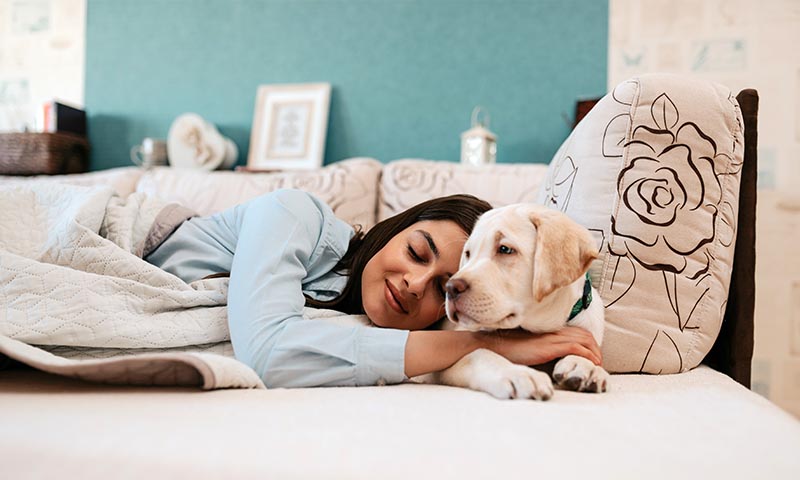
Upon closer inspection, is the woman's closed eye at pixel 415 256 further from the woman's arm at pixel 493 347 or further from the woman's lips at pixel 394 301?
the woman's arm at pixel 493 347

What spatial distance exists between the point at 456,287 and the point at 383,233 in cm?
37

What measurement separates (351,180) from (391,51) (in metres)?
0.91

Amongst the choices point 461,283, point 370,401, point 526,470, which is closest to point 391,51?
point 461,283

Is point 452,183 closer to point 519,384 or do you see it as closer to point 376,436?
point 519,384

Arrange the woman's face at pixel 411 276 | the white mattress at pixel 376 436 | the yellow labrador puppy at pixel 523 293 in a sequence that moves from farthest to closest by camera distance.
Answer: the woman's face at pixel 411 276 → the yellow labrador puppy at pixel 523 293 → the white mattress at pixel 376 436

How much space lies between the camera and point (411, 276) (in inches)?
44.4

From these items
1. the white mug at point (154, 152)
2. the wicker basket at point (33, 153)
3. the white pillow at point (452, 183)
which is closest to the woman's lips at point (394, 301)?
the white pillow at point (452, 183)

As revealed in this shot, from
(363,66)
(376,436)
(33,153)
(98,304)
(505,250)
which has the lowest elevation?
(376,436)

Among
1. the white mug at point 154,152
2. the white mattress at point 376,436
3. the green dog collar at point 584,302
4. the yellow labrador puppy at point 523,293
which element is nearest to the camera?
the white mattress at point 376,436

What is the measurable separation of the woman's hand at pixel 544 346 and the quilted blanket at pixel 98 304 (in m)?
0.35

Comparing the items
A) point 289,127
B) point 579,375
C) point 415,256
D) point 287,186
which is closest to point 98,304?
point 415,256

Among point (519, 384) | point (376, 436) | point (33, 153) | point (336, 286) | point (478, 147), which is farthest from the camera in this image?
point (33, 153)

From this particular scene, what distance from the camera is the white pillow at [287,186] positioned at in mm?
1935

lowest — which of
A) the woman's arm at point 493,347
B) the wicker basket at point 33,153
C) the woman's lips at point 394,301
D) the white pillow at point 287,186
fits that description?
the woman's arm at point 493,347
